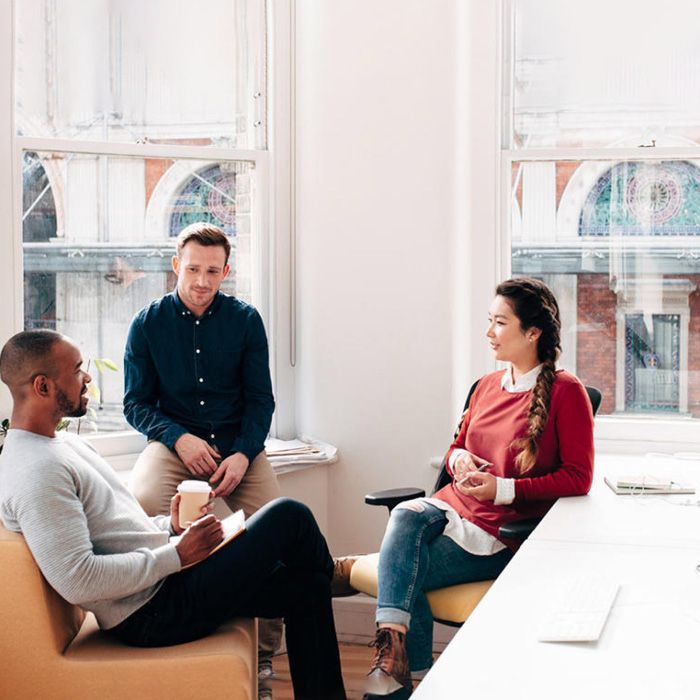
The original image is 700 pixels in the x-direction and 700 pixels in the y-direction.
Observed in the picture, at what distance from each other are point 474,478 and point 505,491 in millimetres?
96

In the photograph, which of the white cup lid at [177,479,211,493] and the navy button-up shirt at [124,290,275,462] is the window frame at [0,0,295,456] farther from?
Answer: the white cup lid at [177,479,211,493]

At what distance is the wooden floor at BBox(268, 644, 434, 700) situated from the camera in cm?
349

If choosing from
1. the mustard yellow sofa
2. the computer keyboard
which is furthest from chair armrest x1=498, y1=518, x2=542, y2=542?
the mustard yellow sofa

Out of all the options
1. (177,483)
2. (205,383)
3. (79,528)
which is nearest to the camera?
(79,528)

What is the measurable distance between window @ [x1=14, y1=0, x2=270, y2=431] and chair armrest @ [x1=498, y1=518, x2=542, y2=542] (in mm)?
1666

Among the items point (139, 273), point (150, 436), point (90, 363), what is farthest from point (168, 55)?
point (150, 436)

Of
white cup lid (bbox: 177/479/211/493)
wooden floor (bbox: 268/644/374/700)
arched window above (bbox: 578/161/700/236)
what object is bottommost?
wooden floor (bbox: 268/644/374/700)

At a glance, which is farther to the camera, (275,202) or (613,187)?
(275,202)

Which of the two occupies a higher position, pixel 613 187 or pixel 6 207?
pixel 613 187

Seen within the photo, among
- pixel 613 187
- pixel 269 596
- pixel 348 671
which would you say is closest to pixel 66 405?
pixel 269 596

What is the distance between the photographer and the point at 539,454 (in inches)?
117

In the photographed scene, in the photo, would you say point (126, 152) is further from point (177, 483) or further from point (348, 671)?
point (348, 671)

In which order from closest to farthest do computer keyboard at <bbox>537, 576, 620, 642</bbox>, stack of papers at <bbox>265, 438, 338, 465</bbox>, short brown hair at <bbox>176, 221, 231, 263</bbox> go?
computer keyboard at <bbox>537, 576, 620, 642</bbox> → short brown hair at <bbox>176, 221, 231, 263</bbox> → stack of papers at <bbox>265, 438, 338, 465</bbox>

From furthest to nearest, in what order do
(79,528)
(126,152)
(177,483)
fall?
(126,152) → (177,483) → (79,528)
